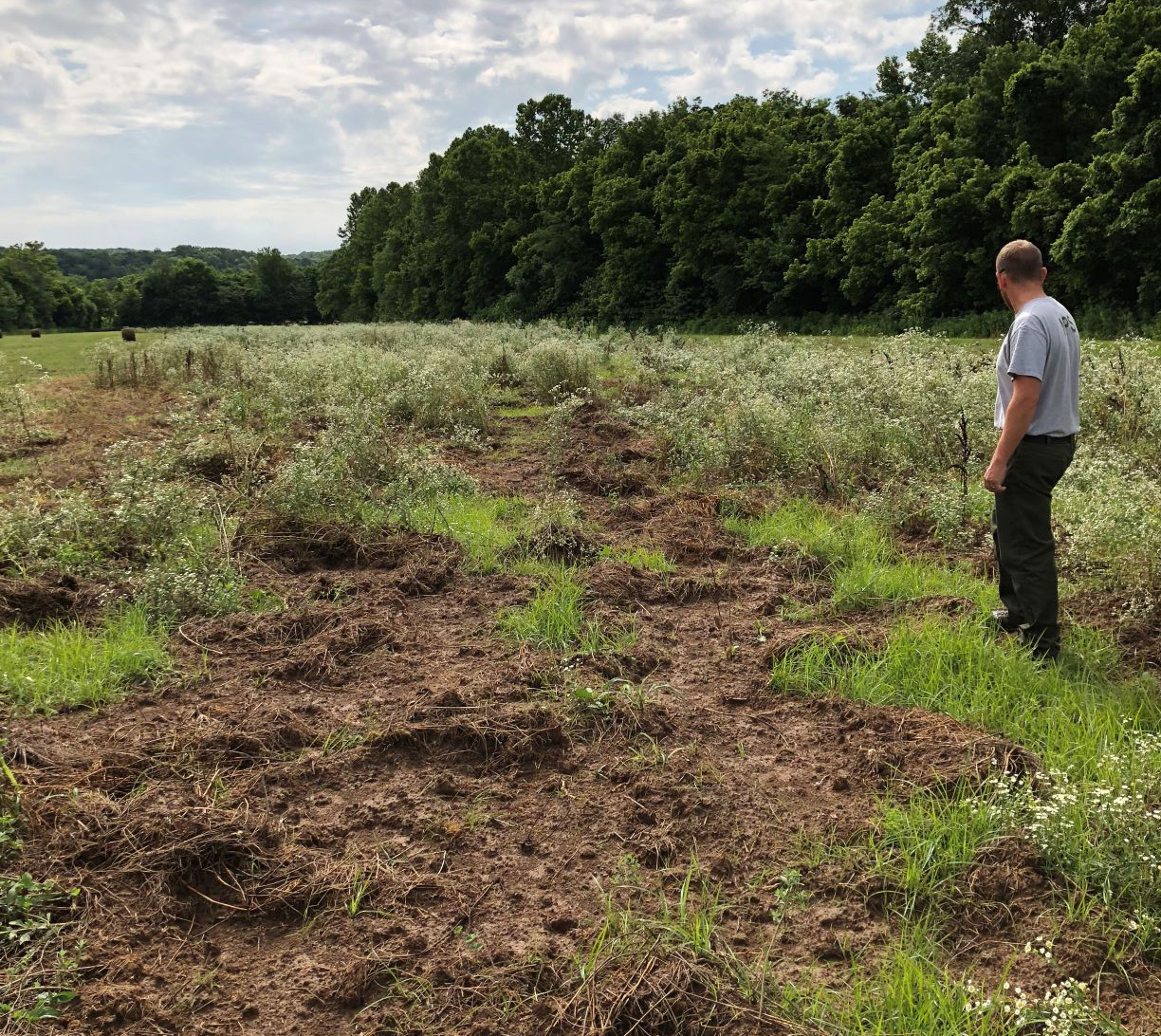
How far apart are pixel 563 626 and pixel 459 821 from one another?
1.87m

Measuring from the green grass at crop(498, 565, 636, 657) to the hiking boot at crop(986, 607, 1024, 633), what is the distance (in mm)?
2110

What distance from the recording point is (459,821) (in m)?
3.40

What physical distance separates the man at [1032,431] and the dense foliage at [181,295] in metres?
97.5

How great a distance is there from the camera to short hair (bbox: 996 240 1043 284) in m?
4.36

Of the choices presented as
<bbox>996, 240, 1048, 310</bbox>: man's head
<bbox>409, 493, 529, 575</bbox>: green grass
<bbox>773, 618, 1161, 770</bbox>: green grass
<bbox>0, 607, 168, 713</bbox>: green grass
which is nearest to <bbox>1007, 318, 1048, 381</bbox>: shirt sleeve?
<bbox>996, 240, 1048, 310</bbox>: man's head

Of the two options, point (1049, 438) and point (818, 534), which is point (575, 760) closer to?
point (1049, 438)

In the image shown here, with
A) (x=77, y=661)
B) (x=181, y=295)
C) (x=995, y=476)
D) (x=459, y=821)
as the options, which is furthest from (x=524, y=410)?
(x=181, y=295)

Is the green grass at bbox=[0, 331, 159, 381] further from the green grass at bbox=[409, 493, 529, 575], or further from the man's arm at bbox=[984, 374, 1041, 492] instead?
the man's arm at bbox=[984, 374, 1041, 492]

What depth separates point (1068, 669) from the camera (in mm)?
4367

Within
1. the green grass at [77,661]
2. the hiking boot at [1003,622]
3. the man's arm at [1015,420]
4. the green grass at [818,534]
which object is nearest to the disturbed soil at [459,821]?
the green grass at [77,661]

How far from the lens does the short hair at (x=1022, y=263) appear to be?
4.36 metres

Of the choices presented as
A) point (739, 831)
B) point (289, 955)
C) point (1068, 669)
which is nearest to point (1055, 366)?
point (1068, 669)

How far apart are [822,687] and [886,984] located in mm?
2049

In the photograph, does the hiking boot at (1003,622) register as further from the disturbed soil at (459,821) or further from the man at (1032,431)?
the disturbed soil at (459,821)
